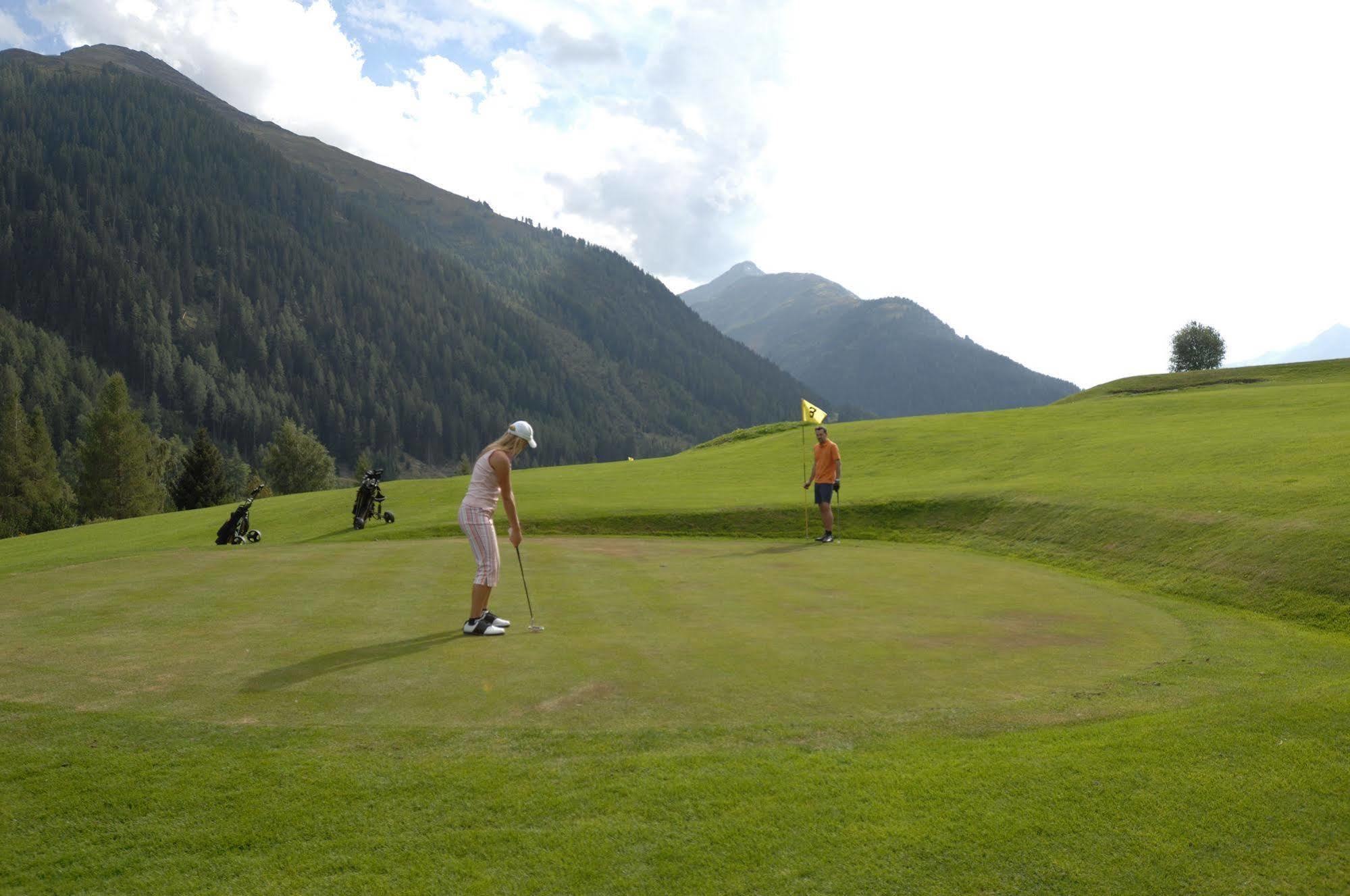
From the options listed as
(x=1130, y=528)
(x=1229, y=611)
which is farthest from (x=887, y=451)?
(x=1229, y=611)

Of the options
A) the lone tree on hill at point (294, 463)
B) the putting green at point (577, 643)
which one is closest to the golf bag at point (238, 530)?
the putting green at point (577, 643)

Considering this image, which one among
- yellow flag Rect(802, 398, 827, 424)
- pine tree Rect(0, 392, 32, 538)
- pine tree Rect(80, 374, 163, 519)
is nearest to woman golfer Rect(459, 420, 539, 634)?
yellow flag Rect(802, 398, 827, 424)

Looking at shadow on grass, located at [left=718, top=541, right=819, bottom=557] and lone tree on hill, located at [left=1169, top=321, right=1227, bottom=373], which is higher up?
lone tree on hill, located at [left=1169, top=321, right=1227, bottom=373]

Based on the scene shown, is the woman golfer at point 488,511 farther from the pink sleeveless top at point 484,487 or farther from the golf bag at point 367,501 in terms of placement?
the golf bag at point 367,501

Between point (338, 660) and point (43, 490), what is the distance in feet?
358

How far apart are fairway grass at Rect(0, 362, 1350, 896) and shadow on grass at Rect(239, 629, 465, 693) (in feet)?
0.23

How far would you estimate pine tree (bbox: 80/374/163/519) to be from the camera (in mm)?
91438

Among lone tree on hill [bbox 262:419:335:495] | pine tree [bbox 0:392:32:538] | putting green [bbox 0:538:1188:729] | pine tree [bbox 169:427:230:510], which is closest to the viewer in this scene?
putting green [bbox 0:538:1188:729]

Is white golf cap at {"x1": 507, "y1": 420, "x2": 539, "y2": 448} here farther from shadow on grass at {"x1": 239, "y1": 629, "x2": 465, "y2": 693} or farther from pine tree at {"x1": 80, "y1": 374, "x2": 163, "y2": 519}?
pine tree at {"x1": 80, "y1": 374, "x2": 163, "y2": 519}

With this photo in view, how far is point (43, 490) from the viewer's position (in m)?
94.7

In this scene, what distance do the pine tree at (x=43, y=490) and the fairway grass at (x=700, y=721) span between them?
92687mm

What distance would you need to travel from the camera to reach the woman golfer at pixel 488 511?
11.3 metres

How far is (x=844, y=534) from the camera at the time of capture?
24.3 metres

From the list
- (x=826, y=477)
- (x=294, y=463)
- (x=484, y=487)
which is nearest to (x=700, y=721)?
(x=484, y=487)
